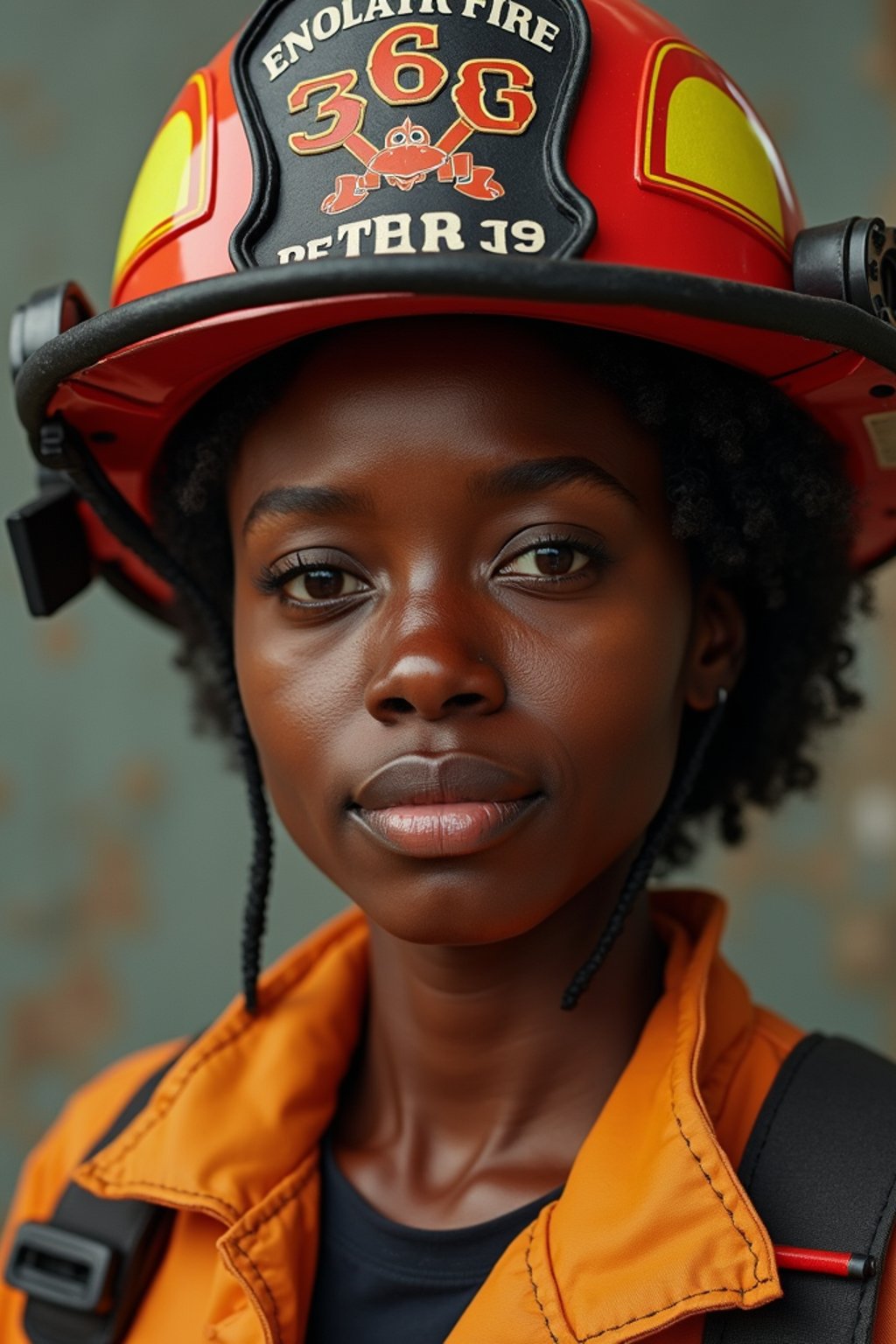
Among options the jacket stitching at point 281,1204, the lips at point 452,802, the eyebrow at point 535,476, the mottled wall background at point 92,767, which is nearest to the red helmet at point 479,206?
the eyebrow at point 535,476

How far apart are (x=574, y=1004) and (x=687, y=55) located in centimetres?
93

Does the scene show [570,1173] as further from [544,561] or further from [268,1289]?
[544,561]

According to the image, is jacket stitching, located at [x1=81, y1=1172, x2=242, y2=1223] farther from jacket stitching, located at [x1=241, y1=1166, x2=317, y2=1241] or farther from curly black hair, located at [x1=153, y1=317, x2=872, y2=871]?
curly black hair, located at [x1=153, y1=317, x2=872, y2=871]

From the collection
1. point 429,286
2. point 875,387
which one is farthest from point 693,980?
point 429,286

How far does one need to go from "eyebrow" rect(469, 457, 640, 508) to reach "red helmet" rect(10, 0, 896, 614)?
123 mm

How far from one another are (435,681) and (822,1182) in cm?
56

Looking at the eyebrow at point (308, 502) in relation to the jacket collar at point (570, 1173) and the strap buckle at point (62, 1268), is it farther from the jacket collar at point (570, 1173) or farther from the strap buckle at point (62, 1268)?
the strap buckle at point (62, 1268)

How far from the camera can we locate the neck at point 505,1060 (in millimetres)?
1532

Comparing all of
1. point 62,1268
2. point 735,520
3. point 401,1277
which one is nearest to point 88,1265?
point 62,1268

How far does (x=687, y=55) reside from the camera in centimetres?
149

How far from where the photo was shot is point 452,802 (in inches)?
52.5

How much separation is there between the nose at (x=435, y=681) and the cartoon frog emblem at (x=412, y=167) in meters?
0.38

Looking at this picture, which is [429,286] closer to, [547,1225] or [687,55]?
[687,55]

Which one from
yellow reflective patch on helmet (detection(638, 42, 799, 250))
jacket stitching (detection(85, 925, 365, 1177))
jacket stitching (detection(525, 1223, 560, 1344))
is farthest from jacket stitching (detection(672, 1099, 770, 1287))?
yellow reflective patch on helmet (detection(638, 42, 799, 250))
